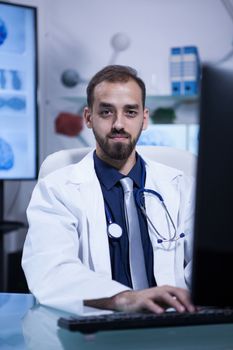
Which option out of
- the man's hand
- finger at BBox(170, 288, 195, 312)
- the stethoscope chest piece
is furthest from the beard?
finger at BBox(170, 288, 195, 312)

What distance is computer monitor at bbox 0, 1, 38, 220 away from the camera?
2793mm

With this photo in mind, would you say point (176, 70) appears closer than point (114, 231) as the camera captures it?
No

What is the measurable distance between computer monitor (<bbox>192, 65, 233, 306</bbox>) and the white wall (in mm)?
2627

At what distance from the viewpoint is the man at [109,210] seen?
124 cm

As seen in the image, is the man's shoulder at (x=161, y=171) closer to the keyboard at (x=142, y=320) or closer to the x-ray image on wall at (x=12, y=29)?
the keyboard at (x=142, y=320)

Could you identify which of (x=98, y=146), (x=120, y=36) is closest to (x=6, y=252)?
(x=120, y=36)

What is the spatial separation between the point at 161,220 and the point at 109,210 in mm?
156

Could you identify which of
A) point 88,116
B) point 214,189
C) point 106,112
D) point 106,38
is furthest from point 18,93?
point 214,189

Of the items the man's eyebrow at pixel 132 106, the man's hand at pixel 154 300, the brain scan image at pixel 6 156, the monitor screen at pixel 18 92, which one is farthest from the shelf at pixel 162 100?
the man's hand at pixel 154 300

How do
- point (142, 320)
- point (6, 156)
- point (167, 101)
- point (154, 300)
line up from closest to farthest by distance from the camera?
point (142, 320) → point (154, 300) → point (6, 156) → point (167, 101)

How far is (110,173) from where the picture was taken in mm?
1530

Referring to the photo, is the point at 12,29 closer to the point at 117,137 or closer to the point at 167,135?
the point at 167,135

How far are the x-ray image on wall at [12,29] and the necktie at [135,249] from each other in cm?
162

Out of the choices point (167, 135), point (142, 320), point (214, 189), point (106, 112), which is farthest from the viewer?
point (167, 135)
